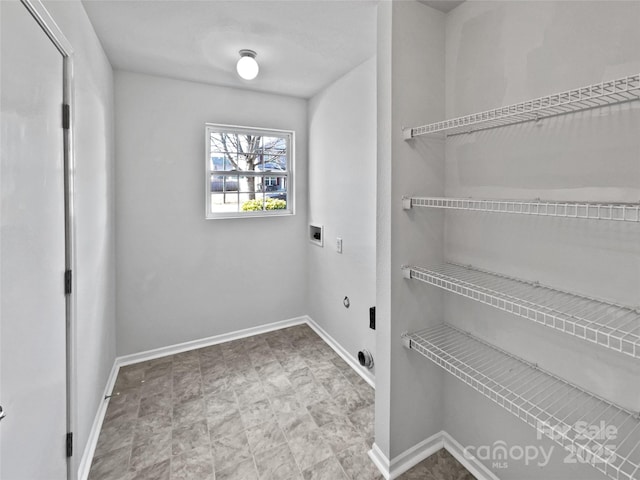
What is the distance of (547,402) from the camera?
130 cm

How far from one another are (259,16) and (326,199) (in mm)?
1590

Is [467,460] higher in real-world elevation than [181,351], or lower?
lower

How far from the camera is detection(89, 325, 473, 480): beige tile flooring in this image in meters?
1.72

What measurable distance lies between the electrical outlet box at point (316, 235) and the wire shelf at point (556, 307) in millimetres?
1672

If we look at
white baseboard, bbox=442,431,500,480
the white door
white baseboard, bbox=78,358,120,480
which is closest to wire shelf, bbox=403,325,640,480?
white baseboard, bbox=442,431,500,480

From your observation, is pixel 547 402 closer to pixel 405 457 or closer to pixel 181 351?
pixel 405 457

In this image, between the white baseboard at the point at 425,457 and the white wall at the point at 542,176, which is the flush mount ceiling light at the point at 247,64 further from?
the white baseboard at the point at 425,457

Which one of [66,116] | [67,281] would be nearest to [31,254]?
[67,281]

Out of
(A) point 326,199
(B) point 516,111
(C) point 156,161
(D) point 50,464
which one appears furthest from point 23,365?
(A) point 326,199

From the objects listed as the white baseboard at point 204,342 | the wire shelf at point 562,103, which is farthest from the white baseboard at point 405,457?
the white baseboard at point 204,342

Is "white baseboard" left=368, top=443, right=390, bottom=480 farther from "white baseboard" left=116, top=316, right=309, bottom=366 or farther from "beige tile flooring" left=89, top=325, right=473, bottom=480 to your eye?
"white baseboard" left=116, top=316, right=309, bottom=366

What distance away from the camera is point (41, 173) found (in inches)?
47.3

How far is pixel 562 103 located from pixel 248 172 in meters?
2.75

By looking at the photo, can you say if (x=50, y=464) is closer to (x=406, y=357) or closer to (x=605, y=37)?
(x=406, y=357)
